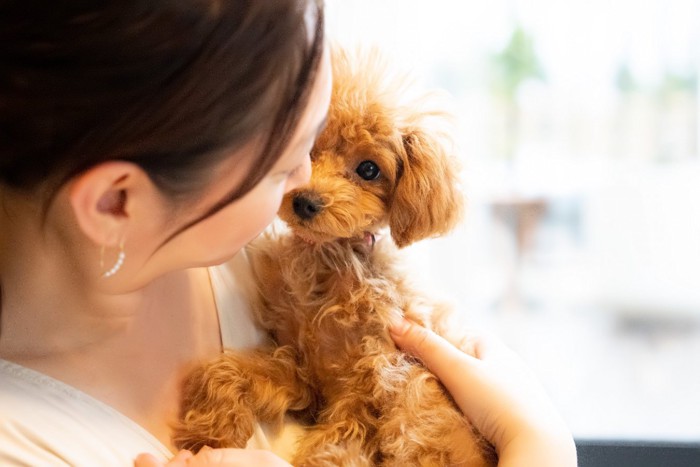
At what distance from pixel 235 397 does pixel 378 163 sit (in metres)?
0.43

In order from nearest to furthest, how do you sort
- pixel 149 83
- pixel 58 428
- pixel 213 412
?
pixel 149 83 < pixel 58 428 < pixel 213 412

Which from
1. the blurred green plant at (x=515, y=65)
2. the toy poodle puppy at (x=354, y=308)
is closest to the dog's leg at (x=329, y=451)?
the toy poodle puppy at (x=354, y=308)

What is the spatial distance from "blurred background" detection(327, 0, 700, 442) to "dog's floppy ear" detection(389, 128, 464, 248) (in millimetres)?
2111

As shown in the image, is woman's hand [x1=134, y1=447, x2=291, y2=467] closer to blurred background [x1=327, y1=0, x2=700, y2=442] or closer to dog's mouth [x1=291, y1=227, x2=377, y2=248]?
dog's mouth [x1=291, y1=227, x2=377, y2=248]

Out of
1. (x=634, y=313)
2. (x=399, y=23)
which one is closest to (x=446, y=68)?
(x=399, y=23)

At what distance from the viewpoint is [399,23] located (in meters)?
2.87

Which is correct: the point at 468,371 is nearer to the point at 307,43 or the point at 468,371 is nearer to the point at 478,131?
the point at 307,43

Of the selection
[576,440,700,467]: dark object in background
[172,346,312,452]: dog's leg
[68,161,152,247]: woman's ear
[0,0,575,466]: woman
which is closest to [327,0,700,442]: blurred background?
[576,440,700,467]: dark object in background

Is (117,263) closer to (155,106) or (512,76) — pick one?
(155,106)

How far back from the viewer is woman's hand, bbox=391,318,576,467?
3.82ft

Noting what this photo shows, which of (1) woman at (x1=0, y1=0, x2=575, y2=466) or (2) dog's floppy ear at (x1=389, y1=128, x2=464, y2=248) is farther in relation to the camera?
(2) dog's floppy ear at (x1=389, y1=128, x2=464, y2=248)

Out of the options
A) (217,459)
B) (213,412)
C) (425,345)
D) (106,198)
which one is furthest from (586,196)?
(106,198)

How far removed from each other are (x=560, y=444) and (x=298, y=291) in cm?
47

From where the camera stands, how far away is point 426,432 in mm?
1208
